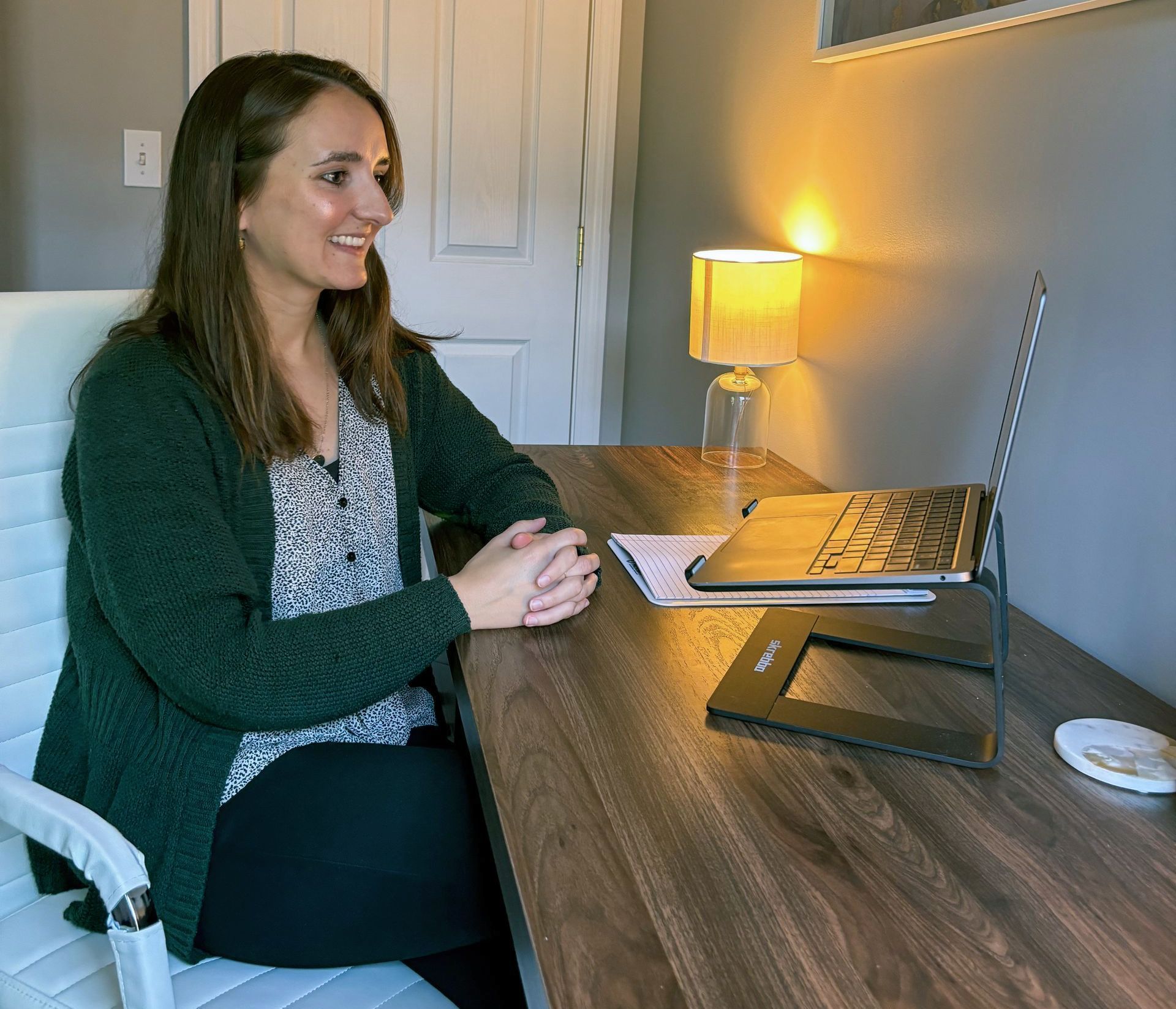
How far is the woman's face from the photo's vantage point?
133 cm

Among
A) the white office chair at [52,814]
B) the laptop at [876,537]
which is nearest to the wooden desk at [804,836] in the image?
the laptop at [876,537]

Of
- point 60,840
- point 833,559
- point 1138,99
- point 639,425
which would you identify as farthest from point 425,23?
point 60,840

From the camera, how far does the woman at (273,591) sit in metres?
1.02

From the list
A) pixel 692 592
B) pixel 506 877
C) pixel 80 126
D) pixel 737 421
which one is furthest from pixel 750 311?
pixel 80 126

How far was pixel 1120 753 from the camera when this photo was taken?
38.1 inches

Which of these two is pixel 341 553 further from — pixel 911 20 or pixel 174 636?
pixel 911 20

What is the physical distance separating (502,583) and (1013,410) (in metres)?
0.54

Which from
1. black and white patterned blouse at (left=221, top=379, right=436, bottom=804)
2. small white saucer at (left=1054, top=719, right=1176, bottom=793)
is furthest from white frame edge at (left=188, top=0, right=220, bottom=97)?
small white saucer at (left=1054, top=719, right=1176, bottom=793)

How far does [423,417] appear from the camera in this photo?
62.1 inches

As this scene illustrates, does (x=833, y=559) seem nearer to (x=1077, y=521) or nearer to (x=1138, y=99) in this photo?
(x=1077, y=521)

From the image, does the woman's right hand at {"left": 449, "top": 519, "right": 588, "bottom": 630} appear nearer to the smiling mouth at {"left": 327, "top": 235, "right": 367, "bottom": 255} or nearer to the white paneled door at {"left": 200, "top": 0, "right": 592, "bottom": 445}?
the smiling mouth at {"left": 327, "top": 235, "right": 367, "bottom": 255}

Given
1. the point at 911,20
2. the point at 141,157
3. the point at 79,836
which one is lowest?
the point at 79,836

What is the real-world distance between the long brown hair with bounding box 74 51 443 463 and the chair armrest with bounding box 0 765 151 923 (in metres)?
0.46

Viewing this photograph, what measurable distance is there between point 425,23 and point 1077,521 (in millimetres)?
2161
